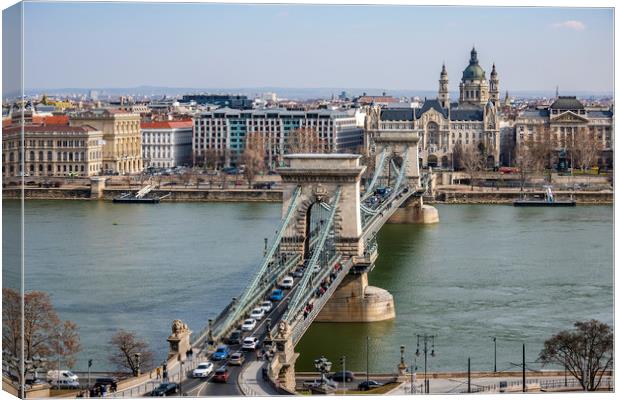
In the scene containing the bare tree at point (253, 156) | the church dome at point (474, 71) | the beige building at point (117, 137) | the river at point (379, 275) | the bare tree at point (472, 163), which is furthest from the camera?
the church dome at point (474, 71)

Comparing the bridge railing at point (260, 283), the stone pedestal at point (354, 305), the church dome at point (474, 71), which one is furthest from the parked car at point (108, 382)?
the church dome at point (474, 71)

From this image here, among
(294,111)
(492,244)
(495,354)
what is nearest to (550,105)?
(294,111)

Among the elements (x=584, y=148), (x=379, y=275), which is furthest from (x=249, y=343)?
(x=584, y=148)

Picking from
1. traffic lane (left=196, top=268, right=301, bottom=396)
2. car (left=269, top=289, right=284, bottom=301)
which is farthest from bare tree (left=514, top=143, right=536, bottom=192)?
traffic lane (left=196, top=268, right=301, bottom=396)

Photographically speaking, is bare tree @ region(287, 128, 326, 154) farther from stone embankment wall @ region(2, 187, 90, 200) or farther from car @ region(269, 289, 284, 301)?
car @ region(269, 289, 284, 301)

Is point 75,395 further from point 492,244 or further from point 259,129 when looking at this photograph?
point 259,129

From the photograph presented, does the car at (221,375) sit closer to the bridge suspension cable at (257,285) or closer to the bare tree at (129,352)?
the bare tree at (129,352)
